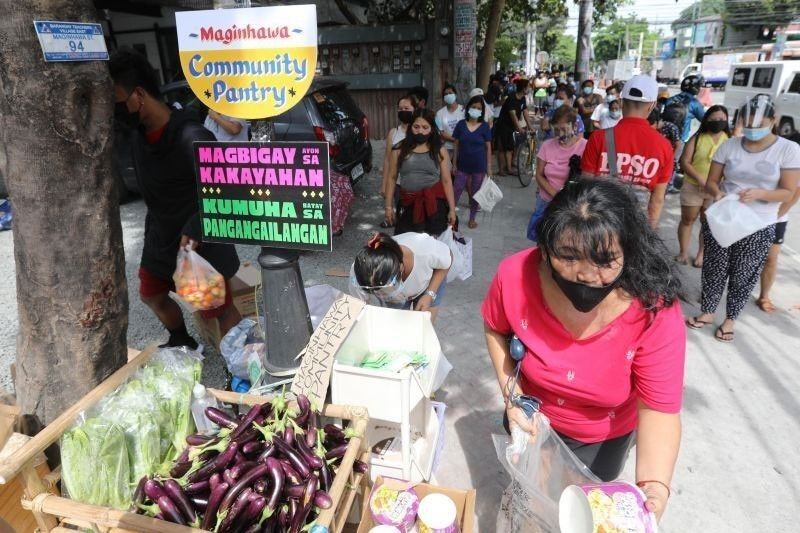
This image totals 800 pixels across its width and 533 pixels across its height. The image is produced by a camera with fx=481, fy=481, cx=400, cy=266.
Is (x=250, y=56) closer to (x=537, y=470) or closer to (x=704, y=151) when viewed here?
(x=537, y=470)

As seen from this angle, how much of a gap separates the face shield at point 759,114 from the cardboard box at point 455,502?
11.1 feet

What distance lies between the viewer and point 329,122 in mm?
5914

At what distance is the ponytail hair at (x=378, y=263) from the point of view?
8.07 ft

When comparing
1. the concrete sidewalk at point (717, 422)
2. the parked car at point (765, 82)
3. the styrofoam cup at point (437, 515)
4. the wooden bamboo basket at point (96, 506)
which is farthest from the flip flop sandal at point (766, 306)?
the parked car at point (765, 82)

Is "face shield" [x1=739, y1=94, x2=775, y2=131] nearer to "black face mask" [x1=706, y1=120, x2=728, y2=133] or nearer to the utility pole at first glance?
"black face mask" [x1=706, y1=120, x2=728, y2=133]

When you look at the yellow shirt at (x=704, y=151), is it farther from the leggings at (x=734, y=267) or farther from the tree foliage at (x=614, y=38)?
the tree foliage at (x=614, y=38)

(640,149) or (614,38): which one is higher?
(614,38)

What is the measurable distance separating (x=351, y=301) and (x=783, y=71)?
1773 centimetres

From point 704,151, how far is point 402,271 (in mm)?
4226

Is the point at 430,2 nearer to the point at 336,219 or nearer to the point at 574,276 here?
the point at 336,219

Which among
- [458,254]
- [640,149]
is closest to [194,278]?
[458,254]

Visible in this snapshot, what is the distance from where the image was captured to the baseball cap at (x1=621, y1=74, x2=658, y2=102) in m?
3.71

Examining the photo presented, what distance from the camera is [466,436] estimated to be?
305 cm

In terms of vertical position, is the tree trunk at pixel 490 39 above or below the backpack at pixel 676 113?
above
